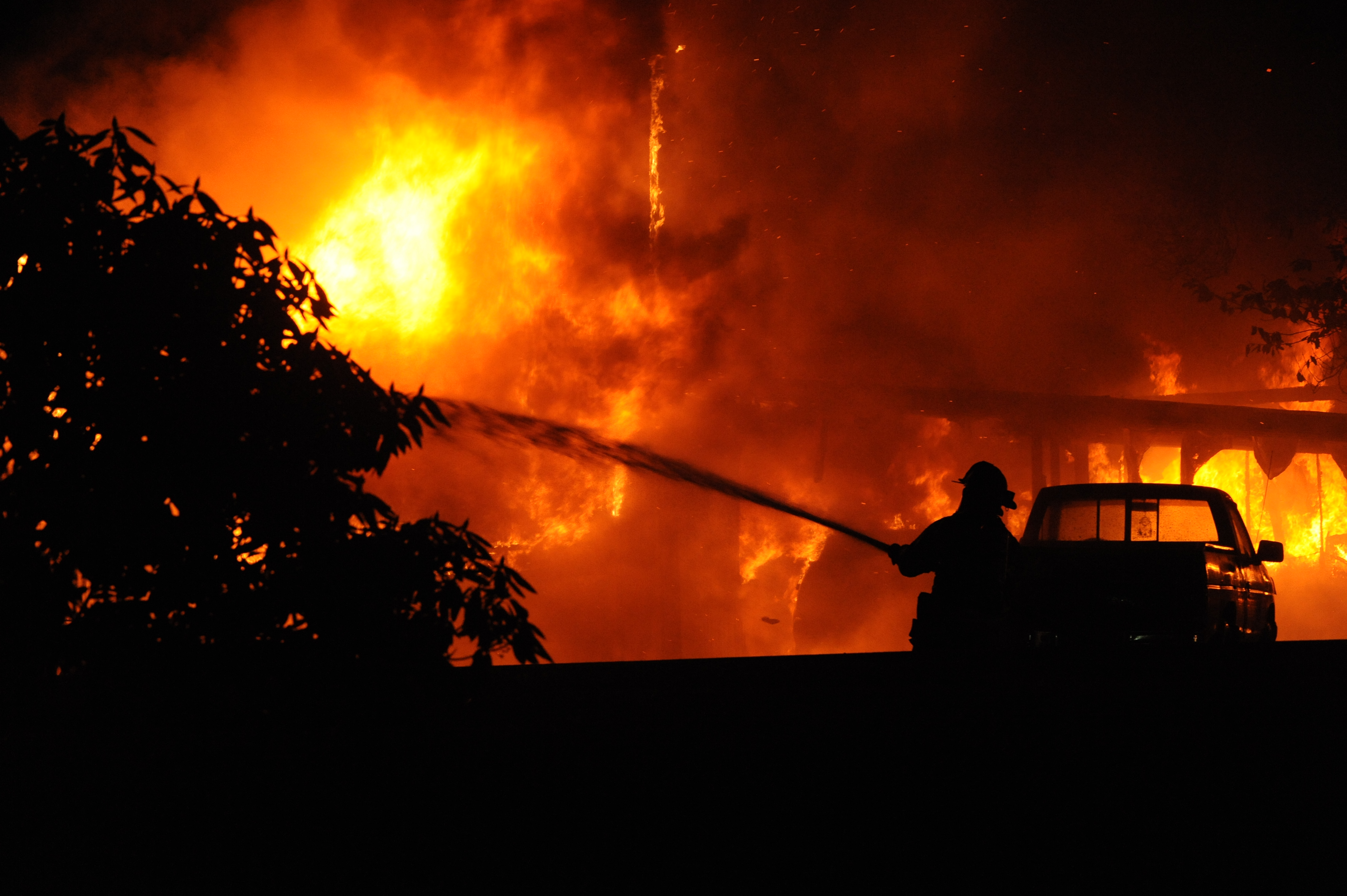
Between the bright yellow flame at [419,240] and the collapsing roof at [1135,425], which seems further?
the collapsing roof at [1135,425]

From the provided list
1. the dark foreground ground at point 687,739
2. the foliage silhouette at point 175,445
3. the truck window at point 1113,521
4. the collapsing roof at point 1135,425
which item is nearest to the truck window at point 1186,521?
the truck window at point 1113,521

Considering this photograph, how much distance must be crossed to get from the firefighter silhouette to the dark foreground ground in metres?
0.27

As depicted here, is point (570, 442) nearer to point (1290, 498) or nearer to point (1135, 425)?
point (1135, 425)

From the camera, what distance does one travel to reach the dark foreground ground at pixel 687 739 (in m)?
3.03

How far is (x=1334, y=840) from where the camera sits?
3.77 metres

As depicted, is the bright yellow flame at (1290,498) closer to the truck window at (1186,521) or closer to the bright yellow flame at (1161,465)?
the bright yellow flame at (1161,465)

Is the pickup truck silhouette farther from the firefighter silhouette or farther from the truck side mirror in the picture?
the firefighter silhouette

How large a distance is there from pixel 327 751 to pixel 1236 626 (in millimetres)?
7666

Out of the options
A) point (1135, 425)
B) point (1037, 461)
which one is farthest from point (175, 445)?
point (1135, 425)

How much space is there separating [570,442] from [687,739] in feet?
73.8

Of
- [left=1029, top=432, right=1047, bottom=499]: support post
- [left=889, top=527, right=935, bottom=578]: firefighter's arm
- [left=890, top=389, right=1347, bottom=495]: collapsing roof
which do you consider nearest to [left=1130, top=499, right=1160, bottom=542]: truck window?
[left=889, top=527, right=935, bottom=578]: firefighter's arm

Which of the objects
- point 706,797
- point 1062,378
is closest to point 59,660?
point 706,797

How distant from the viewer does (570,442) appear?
86.3 ft

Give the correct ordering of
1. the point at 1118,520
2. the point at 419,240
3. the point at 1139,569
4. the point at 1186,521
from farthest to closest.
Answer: the point at 419,240, the point at 1186,521, the point at 1118,520, the point at 1139,569
